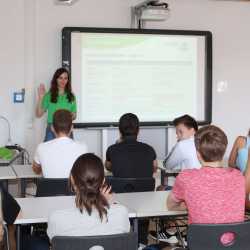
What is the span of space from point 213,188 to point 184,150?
1.67m

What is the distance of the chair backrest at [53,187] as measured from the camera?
3.37 metres

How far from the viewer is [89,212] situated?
93.1 inches

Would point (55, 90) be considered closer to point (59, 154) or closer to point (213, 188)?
point (59, 154)

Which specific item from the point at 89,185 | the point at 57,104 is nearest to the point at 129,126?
the point at 89,185

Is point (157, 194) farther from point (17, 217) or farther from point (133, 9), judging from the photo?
point (133, 9)

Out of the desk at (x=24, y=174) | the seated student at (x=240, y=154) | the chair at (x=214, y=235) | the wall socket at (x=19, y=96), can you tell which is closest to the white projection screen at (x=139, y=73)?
the wall socket at (x=19, y=96)

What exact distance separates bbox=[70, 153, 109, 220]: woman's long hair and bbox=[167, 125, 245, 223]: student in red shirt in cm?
50

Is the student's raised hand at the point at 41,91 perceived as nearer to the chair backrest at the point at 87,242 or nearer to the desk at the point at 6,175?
the desk at the point at 6,175

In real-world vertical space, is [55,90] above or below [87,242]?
above

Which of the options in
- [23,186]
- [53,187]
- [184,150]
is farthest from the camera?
[184,150]

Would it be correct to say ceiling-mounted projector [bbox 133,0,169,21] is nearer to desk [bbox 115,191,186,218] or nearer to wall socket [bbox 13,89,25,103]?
wall socket [bbox 13,89,25,103]

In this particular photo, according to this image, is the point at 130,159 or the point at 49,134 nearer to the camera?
the point at 130,159

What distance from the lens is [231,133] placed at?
7371 millimetres

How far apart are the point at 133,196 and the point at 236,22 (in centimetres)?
464
